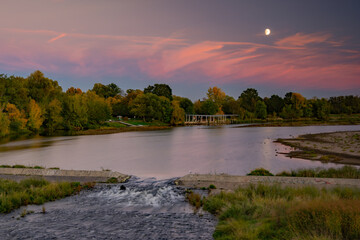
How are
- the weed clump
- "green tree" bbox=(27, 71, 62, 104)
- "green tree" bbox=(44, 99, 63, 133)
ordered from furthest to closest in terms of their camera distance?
1. "green tree" bbox=(27, 71, 62, 104)
2. "green tree" bbox=(44, 99, 63, 133)
3. the weed clump

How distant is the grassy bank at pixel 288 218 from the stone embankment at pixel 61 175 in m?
7.16

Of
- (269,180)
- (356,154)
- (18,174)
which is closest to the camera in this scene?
(269,180)

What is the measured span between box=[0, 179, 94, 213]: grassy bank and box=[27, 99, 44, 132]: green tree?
6006 cm

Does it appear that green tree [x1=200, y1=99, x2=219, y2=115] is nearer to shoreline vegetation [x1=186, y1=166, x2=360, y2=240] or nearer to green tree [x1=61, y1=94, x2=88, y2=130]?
green tree [x1=61, y1=94, x2=88, y2=130]

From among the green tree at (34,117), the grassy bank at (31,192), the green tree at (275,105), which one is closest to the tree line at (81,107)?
the green tree at (34,117)

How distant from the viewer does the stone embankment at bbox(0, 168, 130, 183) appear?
15.0 meters

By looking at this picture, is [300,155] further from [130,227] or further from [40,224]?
[40,224]

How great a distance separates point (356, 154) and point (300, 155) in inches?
202

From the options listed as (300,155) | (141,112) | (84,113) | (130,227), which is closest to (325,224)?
(130,227)

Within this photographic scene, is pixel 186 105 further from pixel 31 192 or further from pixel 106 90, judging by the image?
pixel 31 192

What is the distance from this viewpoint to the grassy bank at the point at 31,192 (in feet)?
35.3

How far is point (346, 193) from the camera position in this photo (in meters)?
10.1

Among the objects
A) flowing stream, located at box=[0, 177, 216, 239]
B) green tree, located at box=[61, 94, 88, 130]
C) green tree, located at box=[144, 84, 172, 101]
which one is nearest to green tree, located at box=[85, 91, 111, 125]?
green tree, located at box=[61, 94, 88, 130]

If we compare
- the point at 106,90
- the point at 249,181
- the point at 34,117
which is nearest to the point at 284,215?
the point at 249,181
